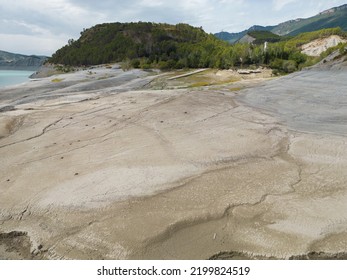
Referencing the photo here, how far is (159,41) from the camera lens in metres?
118

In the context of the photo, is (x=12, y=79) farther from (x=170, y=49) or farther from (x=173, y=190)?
(x=173, y=190)

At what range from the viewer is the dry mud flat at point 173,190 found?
8.51 meters

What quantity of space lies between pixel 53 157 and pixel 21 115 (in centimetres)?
1219

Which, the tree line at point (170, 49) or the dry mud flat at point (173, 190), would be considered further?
the tree line at point (170, 49)

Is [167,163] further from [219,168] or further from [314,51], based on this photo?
[314,51]

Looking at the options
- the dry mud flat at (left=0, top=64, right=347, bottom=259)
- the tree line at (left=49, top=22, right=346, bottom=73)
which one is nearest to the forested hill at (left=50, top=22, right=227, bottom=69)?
the tree line at (left=49, top=22, right=346, bottom=73)

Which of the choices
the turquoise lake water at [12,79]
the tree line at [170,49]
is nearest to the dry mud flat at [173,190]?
the tree line at [170,49]

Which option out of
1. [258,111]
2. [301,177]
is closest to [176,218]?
[301,177]

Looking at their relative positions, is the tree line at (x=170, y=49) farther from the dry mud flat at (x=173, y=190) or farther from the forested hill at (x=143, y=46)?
the dry mud flat at (x=173, y=190)

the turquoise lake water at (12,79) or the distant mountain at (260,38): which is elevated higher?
the distant mountain at (260,38)

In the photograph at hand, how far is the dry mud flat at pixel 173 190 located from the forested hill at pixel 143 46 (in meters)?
65.3

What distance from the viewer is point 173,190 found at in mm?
11266

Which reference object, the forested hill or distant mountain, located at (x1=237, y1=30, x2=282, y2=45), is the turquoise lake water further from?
distant mountain, located at (x1=237, y1=30, x2=282, y2=45)

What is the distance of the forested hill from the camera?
89056 millimetres
